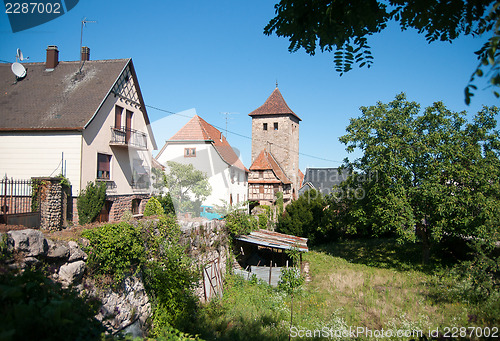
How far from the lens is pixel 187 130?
27312mm

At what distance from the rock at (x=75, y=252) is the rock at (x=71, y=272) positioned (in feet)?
0.28

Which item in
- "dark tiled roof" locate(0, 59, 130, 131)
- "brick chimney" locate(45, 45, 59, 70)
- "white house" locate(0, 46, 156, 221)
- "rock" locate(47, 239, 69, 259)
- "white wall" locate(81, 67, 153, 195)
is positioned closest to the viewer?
"rock" locate(47, 239, 69, 259)

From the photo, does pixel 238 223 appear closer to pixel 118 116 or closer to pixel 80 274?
pixel 118 116

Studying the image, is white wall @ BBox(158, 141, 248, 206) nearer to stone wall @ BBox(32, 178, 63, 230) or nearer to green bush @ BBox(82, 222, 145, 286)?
stone wall @ BBox(32, 178, 63, 230)

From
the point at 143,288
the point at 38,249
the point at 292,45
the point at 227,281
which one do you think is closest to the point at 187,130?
the point at 227,281

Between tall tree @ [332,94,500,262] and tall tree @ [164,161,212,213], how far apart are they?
10308mm

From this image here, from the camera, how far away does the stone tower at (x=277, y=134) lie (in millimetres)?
38312

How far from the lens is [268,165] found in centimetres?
3453

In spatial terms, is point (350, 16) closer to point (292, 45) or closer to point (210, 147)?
point (292, 45)

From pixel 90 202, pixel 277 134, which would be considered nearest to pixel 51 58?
pixel 90 202

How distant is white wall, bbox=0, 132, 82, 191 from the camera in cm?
1312

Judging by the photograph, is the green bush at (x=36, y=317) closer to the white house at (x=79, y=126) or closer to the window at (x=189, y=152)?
the white house at (x=79, y=126)

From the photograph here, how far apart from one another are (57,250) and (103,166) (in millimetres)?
10163

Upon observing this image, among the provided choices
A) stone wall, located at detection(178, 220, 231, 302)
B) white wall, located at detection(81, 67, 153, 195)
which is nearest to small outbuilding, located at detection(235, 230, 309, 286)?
stone wall, located at detection(178, 220, 231, 302)
